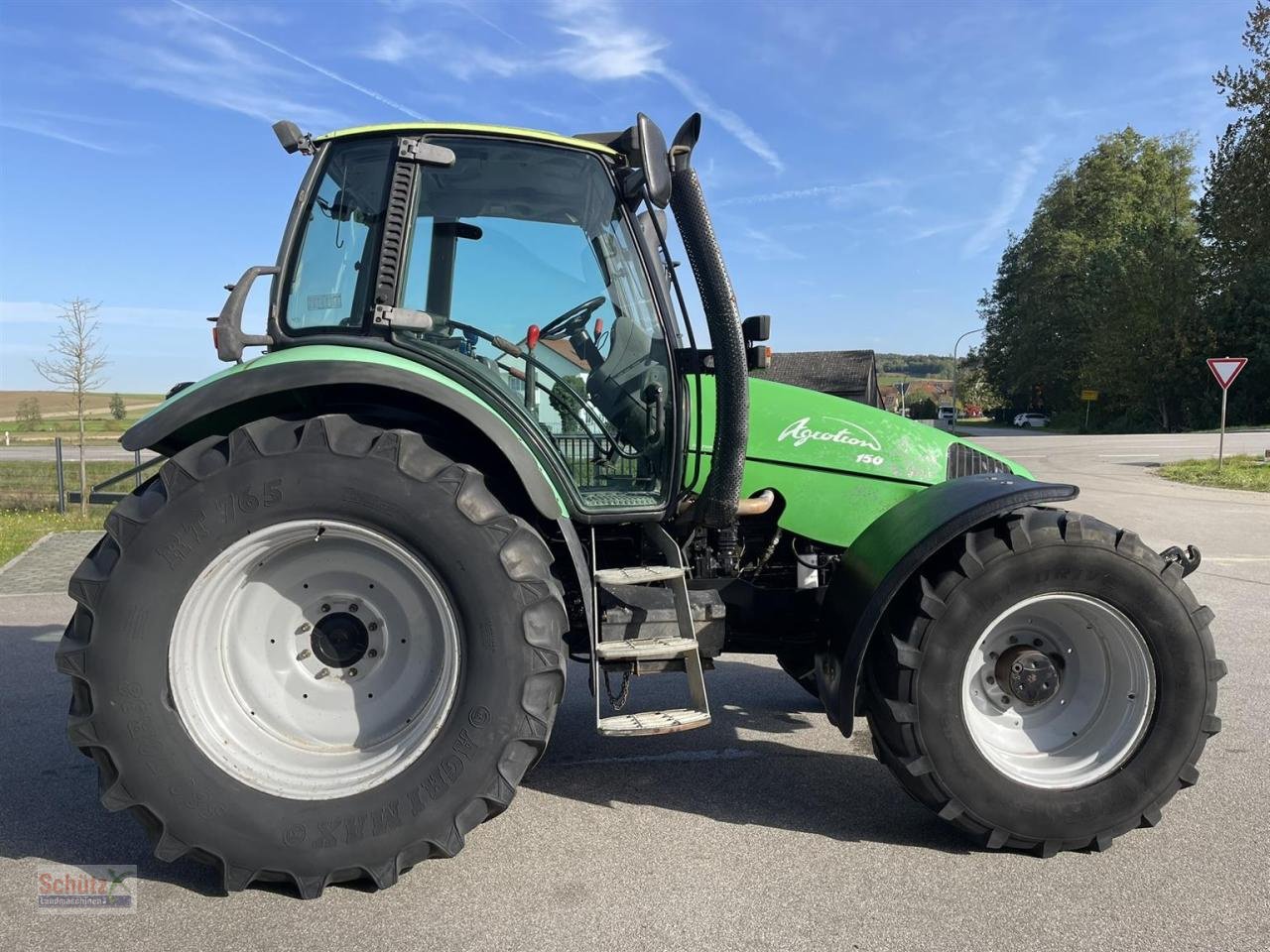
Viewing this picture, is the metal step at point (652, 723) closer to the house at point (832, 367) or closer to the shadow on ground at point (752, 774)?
the shadow on ground at point (752, 774)

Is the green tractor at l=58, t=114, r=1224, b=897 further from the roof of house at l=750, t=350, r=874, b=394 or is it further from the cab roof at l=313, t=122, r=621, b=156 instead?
the roof of house at l=750, t=350, r=874, b=394

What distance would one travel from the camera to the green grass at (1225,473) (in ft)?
52.9

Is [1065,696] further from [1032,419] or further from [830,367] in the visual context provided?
[1032,419]

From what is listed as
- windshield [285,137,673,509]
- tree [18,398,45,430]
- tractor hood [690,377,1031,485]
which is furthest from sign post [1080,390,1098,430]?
tree [18,398,45,430]

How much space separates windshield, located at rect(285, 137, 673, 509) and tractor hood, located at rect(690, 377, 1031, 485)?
0.36 meters

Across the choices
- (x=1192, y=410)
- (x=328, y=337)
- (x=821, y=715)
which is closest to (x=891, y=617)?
(x=821, y=715)

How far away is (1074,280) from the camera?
51.3m

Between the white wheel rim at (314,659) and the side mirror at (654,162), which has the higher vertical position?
the side mirror at (654,162)

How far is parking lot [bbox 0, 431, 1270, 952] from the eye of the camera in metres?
2.46

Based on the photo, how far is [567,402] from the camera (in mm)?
3305

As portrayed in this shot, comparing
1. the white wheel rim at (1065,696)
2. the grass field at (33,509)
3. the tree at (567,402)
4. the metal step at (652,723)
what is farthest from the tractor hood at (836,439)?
the grass field at (33,509)

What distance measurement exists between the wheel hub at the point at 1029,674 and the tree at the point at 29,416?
58.9m

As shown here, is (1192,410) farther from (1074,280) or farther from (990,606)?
(990,606)

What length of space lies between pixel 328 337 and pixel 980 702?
8.78ft
